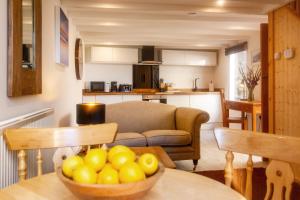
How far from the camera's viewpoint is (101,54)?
6816 mm

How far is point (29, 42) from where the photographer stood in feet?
6.66

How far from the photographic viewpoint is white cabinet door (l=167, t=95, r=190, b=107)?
22.2ft

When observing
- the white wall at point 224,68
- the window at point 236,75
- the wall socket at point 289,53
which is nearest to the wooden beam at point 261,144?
the wall socket at point 289,53

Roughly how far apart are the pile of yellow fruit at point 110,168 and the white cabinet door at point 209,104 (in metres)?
6.10

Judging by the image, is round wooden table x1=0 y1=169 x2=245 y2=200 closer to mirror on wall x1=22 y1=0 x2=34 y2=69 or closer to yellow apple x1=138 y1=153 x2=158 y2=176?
yellow apple x1=138 y1=153 x2=158 y2=176

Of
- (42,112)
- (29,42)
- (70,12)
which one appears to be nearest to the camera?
(29,42)

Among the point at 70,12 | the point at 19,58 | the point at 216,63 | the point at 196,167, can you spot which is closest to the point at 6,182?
the point at 19,58

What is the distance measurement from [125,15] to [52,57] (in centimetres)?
166

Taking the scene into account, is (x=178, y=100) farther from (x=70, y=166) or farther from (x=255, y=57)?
(x=70, y=166)

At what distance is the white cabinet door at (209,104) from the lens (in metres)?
6.89

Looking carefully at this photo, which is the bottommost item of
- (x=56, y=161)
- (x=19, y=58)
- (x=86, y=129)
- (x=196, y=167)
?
(x=196, y=167)

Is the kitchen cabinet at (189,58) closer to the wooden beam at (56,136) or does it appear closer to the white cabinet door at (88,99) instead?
the white cabinet door at (88,99)

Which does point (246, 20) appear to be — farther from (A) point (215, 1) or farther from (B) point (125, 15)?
(B) point (125, 15)

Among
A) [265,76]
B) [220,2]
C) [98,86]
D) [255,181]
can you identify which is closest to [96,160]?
[255,181]
